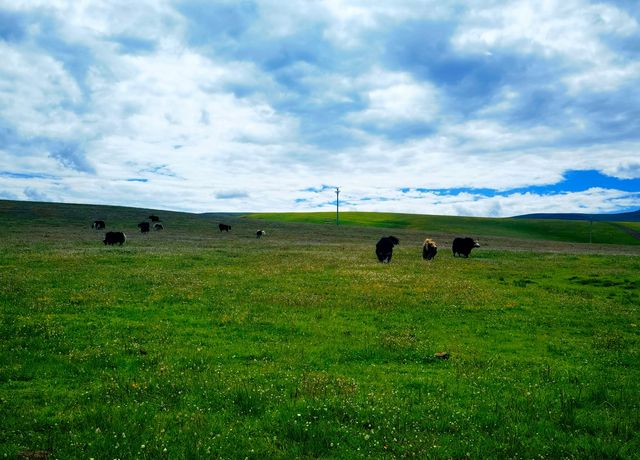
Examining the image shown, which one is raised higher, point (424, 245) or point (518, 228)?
point (518, 228)

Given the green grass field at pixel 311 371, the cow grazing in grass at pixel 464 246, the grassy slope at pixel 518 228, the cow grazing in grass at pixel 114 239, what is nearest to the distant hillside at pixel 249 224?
the grassy slope at pixel 518 228

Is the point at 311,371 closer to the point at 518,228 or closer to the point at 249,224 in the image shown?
the point at 249,224

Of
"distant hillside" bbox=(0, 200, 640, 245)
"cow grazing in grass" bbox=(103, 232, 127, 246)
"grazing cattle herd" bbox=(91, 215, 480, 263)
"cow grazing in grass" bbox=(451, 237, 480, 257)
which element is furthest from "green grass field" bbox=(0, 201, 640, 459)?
"distant hillside" bbox=(0, 200, 640, 245)

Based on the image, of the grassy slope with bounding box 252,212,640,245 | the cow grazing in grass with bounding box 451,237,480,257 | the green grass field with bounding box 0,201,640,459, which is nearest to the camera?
the green grass field with bounding box 0,201,640,459

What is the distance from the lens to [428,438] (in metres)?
7.69

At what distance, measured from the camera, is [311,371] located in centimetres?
1098

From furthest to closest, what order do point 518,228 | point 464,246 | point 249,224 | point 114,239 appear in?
point 518,228 < point 249,224 < point 114,239 < point 464,246

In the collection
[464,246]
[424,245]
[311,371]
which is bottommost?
[311,371]

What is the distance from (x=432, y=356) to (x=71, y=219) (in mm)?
95688

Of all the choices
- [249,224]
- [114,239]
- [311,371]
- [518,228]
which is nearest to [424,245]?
[311,371]

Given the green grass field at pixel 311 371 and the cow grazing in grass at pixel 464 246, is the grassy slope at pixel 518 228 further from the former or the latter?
the green grass field at pixel 311 371

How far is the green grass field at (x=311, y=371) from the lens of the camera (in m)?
7.54

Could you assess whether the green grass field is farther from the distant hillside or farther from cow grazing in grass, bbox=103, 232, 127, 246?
the distant hillside

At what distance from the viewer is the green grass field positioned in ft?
24.7
